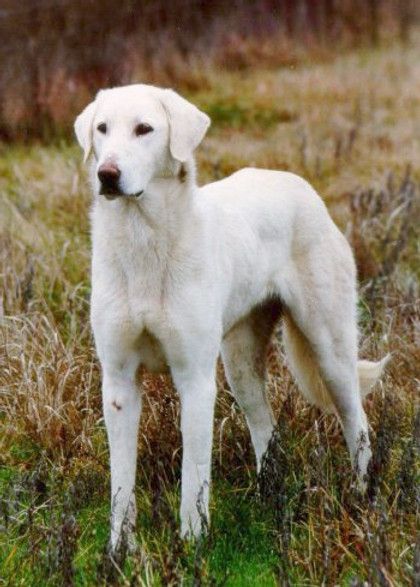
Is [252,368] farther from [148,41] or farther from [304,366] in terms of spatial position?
[148,41]

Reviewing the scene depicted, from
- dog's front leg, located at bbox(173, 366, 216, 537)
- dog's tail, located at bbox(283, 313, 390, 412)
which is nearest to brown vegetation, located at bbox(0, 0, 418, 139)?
dog's tail, located at bbox(283, 313, 390, 412)

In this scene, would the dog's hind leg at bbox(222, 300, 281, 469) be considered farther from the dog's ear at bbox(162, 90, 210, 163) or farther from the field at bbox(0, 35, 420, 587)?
the dog's ear at bbox(162, 90, 210, 163)

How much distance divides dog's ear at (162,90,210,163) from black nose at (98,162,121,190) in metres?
0.31

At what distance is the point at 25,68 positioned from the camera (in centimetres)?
1017

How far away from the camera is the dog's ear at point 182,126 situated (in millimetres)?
4215

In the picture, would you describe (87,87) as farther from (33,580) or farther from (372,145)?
(33,580)

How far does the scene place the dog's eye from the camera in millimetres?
4152

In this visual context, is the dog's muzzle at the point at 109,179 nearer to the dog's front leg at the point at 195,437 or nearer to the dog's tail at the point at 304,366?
the dog's front leg at the point at 195,437

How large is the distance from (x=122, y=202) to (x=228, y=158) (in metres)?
4.47

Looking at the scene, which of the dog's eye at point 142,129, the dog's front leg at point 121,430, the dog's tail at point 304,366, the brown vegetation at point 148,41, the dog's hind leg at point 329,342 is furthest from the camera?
the brown vegetation at point 148,41

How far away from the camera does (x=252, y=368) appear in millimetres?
5273

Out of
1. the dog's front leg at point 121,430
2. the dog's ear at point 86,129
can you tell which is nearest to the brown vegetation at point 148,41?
the dog's ear at point 86,129

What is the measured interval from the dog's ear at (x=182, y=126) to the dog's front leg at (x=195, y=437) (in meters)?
0.75

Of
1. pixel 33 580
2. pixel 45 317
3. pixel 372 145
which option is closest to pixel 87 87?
pixel 372 145
